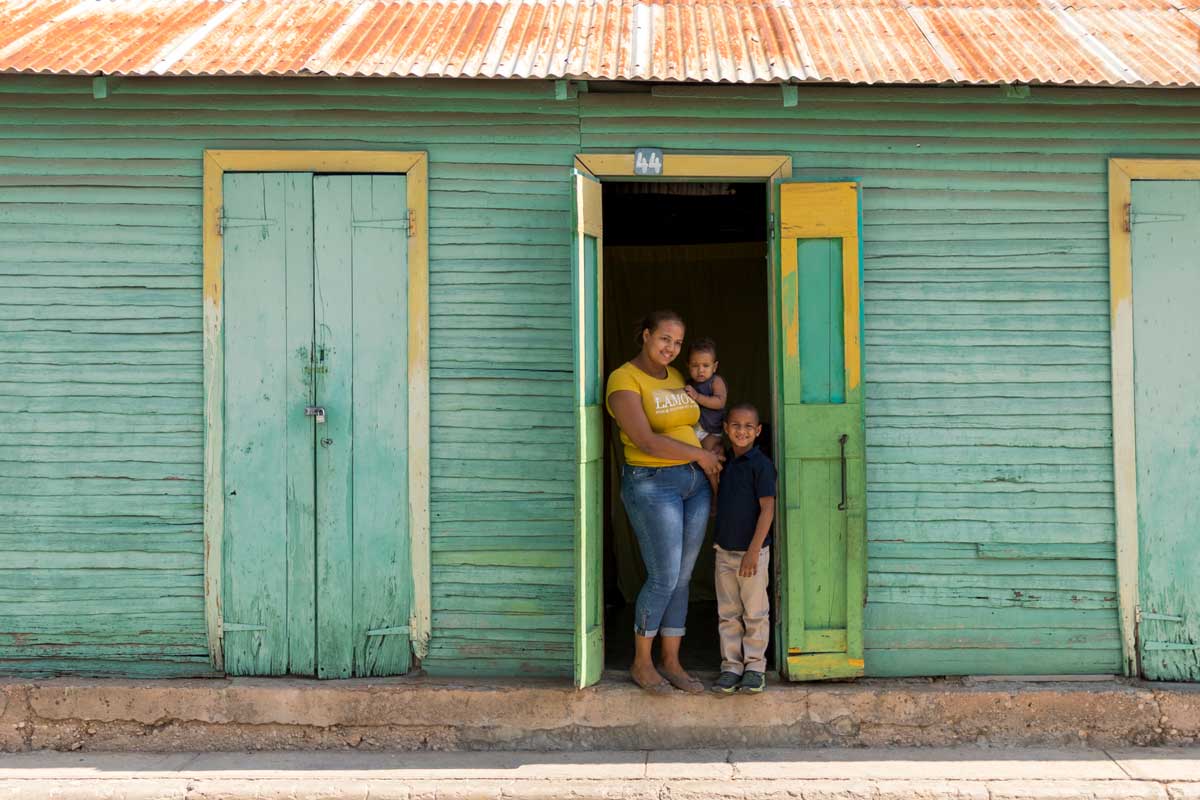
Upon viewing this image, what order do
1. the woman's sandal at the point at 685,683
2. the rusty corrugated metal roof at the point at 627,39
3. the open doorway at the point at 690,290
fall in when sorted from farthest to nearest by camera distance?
the open doorway at the point at 690,290 → the woman's sandal at the point at 685,683 → the rusty corrugated metal roof at the point at 627,39

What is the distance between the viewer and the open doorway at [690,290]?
7.29 m

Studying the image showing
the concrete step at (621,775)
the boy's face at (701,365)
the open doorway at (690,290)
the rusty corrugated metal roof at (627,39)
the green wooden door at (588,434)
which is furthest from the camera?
the open doorway at (690,290)

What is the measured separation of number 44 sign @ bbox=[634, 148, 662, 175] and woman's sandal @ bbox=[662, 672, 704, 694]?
7.86 ft

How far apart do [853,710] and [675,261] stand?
11.7ft

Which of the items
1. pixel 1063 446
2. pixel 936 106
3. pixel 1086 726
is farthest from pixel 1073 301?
pixel 1086 726

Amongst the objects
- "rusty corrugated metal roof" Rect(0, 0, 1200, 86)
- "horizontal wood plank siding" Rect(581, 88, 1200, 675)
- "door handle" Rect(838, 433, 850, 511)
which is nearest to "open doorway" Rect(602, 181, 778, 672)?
"rusty corrugated metal roof" Rect(0, 0, 1200, 86)

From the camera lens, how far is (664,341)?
197 inches

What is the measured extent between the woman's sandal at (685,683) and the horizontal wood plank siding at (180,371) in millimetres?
567

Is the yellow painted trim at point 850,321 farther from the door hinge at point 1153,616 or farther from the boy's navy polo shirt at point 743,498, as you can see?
the door hinge at point 1153,616

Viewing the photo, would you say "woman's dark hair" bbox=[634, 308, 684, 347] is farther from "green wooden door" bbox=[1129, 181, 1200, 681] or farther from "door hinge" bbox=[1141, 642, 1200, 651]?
"door hinge" bbox=[1141, 642, 1200, 651]

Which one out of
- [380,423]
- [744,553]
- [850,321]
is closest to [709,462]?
[744,553]

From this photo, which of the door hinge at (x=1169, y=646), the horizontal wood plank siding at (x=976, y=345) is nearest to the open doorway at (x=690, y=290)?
the horizontal wood plank siding at (x=976, y=345)

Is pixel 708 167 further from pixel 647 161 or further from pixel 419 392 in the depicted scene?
pixel 419 392

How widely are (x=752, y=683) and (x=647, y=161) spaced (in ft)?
8.19
